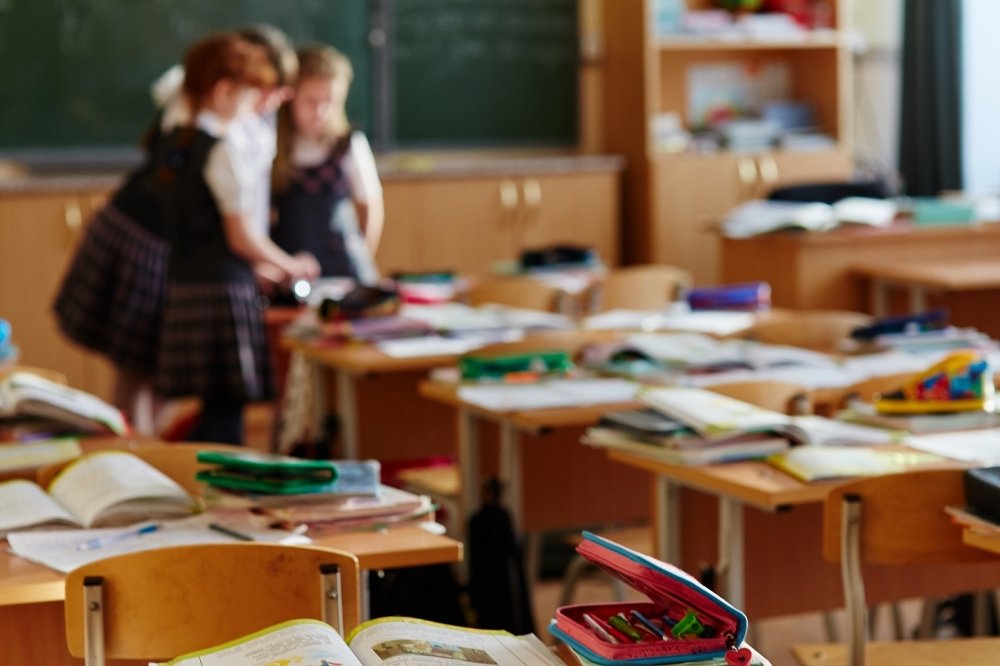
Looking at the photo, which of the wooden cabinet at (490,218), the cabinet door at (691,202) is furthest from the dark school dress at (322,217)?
the cabinet door at (691,202)

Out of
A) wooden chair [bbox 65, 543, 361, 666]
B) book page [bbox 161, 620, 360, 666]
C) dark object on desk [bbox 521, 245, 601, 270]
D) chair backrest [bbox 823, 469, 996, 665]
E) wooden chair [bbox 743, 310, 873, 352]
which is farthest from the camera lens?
dark object on desk [bbox 521, 245, 601, 270]

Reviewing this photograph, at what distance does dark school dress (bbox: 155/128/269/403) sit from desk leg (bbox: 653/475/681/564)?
2375 millimetres

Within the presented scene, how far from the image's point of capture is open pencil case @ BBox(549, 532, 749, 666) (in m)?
1.64

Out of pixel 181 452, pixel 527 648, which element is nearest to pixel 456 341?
pixel 181 452

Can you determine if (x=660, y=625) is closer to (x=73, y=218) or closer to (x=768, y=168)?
(x=73, y=218)

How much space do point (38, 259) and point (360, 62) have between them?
1.74 m

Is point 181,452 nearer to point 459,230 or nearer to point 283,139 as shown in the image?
point 283,139

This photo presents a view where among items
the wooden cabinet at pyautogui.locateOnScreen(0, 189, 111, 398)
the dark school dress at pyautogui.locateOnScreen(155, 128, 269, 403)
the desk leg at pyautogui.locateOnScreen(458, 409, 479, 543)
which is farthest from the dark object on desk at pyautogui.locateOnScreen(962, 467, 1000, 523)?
the wooden cabinet at pyautogui.locateOnScreen(0, 189, 111, 398)

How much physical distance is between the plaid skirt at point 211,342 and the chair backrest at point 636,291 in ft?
3.61

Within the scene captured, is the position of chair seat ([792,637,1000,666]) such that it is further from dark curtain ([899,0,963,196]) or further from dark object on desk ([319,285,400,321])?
dark curtain ([899,0,963,196])

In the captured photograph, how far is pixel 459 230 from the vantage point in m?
7.54

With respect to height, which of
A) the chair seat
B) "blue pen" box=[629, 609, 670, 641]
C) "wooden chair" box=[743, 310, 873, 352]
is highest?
"blue pen" box=[629, 609, 670, 641]

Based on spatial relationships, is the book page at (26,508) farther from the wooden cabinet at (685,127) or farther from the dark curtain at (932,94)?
the dark curtain at (932,94)

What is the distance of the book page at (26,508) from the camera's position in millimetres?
2543
